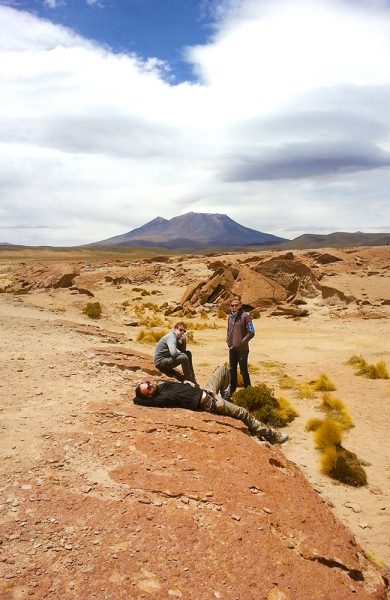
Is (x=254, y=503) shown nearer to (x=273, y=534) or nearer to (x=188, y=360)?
(x=273, y=534)

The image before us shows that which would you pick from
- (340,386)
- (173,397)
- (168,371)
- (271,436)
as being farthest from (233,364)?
(340,386)

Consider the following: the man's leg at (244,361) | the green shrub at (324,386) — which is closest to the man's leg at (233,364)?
the man's leg at (244,361)

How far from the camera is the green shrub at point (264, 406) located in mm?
10570

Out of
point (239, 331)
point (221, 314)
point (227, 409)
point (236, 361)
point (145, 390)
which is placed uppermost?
point (239, 331)

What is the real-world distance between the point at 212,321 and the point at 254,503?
22957mm

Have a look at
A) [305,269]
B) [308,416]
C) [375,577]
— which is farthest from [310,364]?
[305,269]

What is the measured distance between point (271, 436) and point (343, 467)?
1.40 m

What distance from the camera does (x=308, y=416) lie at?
11305 mm

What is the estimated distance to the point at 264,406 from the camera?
10797 millimetres

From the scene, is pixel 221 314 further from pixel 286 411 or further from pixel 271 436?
pixel 271 436

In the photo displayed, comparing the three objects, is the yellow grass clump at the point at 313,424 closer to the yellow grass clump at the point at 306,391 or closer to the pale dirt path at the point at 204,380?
the pale dirt path at the point at 204,380

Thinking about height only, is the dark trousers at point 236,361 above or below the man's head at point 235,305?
below

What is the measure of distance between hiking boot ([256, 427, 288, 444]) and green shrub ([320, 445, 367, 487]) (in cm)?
95

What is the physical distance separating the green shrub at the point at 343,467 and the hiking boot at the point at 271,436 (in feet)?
3.12
